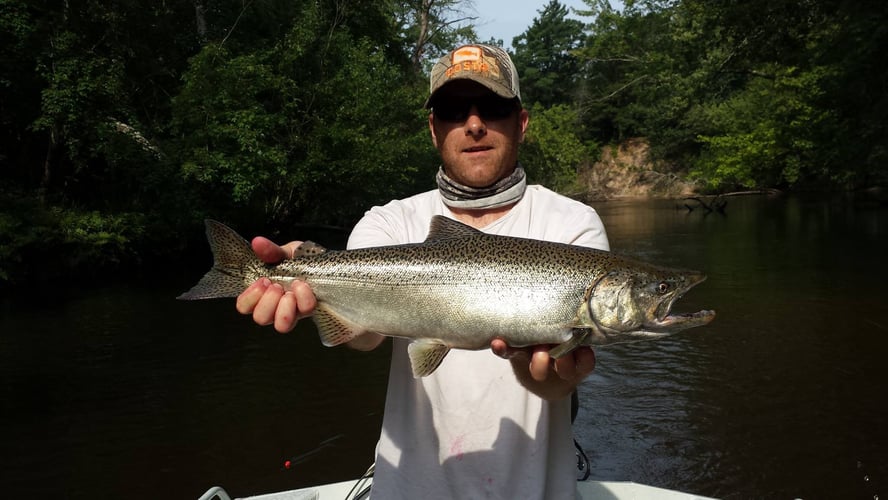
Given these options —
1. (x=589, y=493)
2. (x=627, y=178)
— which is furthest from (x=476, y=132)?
(x=627, y=178)

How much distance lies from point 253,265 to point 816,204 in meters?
47.7

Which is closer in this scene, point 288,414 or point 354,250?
point 354,250

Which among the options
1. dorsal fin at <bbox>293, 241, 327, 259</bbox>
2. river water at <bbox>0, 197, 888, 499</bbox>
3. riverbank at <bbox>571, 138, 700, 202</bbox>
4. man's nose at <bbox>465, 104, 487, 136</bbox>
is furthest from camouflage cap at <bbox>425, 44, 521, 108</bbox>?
riverbank at <bbox>571, 138, 700, 202</bbox>

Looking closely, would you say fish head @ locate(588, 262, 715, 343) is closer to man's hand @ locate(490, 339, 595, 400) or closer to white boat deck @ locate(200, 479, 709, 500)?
man's hand @ locate(490, 339, 595, 400)

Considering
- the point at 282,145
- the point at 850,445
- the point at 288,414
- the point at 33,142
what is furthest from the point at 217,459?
the point at 33,142

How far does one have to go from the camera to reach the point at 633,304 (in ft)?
9.34

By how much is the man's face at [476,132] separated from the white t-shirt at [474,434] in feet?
1.65

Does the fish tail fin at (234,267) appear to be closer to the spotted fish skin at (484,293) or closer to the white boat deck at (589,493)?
the spotted fish skin at (484,293)

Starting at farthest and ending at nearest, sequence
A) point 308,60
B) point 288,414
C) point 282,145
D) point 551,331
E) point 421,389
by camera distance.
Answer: point 308,60, point 282,145, point 288,414, point 421,389, point 551,331

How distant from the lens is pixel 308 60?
26969mm

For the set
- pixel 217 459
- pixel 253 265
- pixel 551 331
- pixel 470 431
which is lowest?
pixel 217 459

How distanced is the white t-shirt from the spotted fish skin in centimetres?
27

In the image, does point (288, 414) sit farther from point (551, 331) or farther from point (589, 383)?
point (551, 331)

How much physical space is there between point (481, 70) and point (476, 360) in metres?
1.50
